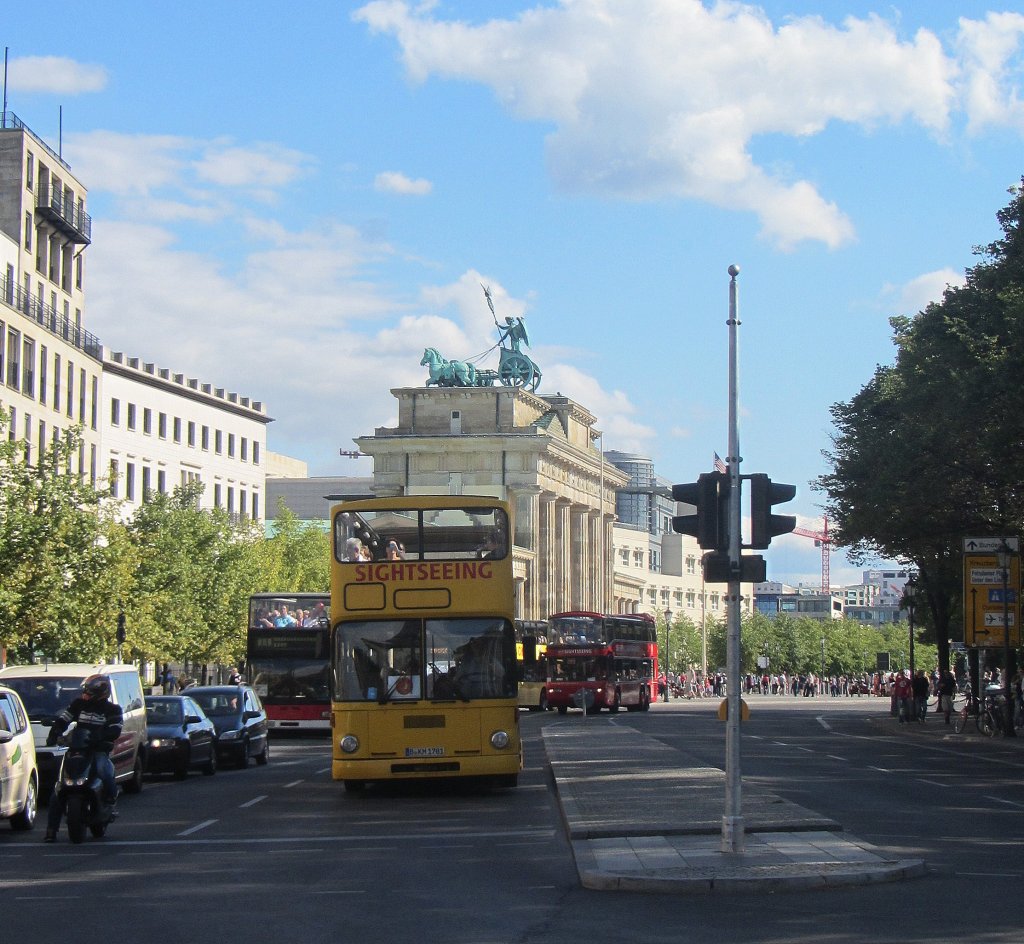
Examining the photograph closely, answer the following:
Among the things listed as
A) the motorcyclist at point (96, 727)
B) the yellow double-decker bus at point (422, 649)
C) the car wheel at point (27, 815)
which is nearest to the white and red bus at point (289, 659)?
the yellow double-decker bus at point (422, 649)

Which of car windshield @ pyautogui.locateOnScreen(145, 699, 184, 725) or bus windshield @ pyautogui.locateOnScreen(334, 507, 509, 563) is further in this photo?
car windshield @ pyautogui.locateOnScreen(145, 699, 184, 725)

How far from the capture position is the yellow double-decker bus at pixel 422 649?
2289 cm

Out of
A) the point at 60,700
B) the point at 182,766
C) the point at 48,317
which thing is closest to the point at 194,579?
the point at 48,317

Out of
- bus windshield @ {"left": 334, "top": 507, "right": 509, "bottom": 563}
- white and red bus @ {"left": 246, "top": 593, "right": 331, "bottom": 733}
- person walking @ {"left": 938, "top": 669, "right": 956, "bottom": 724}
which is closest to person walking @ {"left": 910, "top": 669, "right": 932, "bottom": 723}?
person walking @ {"left": 938, "top": 669, "right": 956, "bottom": 724}

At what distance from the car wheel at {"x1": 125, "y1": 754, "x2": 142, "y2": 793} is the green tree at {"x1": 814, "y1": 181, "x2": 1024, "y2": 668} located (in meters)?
16.1

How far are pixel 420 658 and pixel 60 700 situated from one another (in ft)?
16.5

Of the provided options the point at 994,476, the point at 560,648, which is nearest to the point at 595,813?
the point at 994,476

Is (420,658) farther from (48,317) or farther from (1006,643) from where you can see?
(48,317)

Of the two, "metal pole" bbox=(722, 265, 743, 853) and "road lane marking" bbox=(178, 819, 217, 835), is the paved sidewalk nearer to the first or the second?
"metal pole" bbox=(722, 265, 743, 853)

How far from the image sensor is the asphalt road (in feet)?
37.1

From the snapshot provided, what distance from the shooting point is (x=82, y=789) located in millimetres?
17703

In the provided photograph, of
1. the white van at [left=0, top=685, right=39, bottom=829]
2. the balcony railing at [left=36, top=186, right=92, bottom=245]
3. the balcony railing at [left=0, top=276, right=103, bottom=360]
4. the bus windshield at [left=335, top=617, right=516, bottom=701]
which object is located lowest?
the white van at [left=0, top=685, right=39, bottom=829]

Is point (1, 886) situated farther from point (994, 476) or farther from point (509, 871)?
point (994, 476)

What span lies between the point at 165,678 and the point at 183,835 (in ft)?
133
